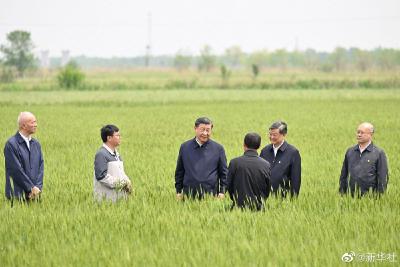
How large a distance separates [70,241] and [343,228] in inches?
103

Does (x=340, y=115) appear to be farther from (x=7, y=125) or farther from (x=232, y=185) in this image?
(x=232, y=185)

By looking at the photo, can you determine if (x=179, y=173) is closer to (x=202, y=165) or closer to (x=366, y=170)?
(x=202, y=165)

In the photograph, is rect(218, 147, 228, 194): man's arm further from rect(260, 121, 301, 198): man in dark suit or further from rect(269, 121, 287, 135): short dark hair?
rect(269, 121, 287, 135): short dark hair

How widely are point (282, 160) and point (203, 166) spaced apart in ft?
2.97

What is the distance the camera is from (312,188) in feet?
34.3

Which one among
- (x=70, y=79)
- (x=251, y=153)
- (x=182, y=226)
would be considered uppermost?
(x=251, y=153)

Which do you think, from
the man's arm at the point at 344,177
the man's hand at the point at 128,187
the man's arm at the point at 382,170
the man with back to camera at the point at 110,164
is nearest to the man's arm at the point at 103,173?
the man with back to camera at the point at 110,164

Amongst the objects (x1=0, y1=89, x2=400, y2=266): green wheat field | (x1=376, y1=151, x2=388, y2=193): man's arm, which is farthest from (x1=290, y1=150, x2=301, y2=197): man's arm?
(x1=376, y1=151, x2=388, y2=193): man's arm

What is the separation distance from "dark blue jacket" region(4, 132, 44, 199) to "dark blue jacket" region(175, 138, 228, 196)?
Answer: 5.47 ft

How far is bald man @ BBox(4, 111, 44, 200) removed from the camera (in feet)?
27.4

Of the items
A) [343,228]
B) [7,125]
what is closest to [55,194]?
[343,228]

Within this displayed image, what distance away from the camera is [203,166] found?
27.4 ft


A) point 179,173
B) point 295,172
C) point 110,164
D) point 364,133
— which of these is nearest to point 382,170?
point 364,133

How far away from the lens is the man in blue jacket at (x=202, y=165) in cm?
835
